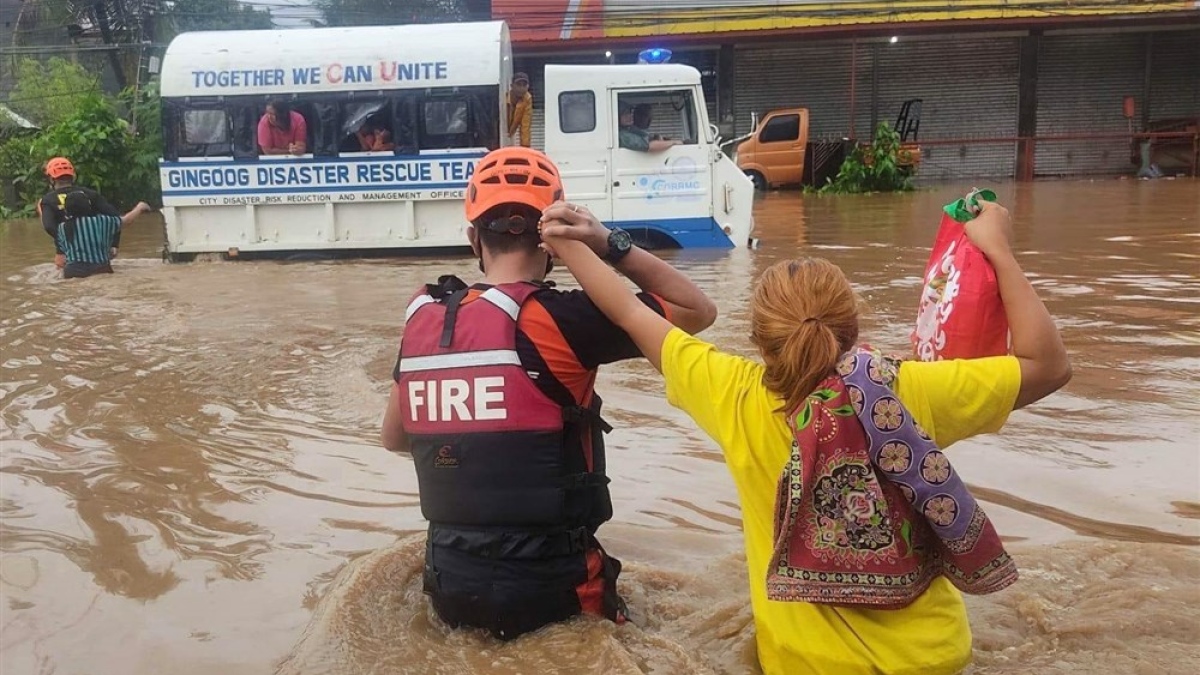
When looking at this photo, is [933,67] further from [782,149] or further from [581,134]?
[581,134]

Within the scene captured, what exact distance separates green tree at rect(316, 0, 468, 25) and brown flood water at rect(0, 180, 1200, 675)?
35193 millimetres

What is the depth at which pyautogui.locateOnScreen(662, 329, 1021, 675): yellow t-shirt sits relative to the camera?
2.01 metres

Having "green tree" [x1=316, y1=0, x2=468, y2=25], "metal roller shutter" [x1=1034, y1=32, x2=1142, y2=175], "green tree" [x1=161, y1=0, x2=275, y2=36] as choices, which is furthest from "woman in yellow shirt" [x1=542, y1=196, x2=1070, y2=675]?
"green tree" [x1=316, y1=0, x2=468, y2=25]

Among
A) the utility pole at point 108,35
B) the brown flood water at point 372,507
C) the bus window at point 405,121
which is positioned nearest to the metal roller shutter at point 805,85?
the bus window at point 405,121

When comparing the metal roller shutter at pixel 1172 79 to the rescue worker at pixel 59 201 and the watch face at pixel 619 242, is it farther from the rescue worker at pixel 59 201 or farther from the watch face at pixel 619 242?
the watch face at pixel 619 242

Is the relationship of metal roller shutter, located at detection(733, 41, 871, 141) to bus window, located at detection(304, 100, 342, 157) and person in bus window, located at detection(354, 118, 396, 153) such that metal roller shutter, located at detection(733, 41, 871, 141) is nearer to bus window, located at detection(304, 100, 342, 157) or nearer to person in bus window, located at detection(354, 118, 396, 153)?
person in bus window, located at detection(354, 118, 396, 153)

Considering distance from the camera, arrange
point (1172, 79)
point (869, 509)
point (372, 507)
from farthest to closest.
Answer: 1. point (1172, 79)
2. point (372, 507)
3. point (869, 509)

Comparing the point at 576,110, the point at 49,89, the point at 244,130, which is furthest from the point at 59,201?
the point at 49,89

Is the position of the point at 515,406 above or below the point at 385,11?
below

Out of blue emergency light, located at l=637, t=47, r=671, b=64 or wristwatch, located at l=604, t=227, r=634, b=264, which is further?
blue emergency light, located at l=637, t=47, r=671, b=64

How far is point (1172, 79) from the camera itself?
78.2 ft

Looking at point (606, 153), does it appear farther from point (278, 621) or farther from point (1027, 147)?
point (1027, 147)

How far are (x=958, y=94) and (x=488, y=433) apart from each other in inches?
954

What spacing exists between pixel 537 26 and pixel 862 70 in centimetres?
783
